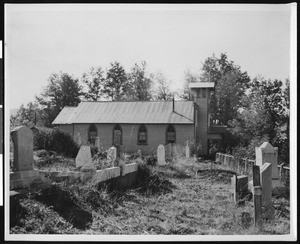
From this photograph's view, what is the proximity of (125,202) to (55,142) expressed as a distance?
5.55 meters

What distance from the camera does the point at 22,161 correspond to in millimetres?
5180

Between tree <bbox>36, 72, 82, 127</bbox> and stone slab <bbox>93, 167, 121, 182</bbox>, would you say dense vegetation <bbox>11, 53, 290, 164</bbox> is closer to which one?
tree <bbox>36, 72, 82, 127</bbox>

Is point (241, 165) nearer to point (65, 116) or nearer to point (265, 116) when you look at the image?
point (265, 116)

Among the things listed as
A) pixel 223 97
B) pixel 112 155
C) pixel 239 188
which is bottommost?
pixel 239 188

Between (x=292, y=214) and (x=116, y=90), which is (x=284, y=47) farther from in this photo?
(x=116, y=90)

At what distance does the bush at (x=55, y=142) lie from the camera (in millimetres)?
10352

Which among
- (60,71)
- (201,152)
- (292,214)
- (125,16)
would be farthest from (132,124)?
(292,214)

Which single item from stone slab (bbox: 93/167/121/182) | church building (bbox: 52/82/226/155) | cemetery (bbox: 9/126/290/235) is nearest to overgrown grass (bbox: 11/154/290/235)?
cemetery (bbox: 9/126/290/235)

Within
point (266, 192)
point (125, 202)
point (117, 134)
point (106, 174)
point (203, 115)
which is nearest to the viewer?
point (266, 192)

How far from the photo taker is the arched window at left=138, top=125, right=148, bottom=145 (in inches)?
553

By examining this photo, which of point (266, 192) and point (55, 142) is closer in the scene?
point (266, 192)

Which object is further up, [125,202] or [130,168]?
[130,168]

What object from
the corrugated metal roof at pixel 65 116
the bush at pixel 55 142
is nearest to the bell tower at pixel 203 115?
the bush at pixel 55 142

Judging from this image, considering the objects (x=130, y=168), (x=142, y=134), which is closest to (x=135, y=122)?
(x=142, y=134)
